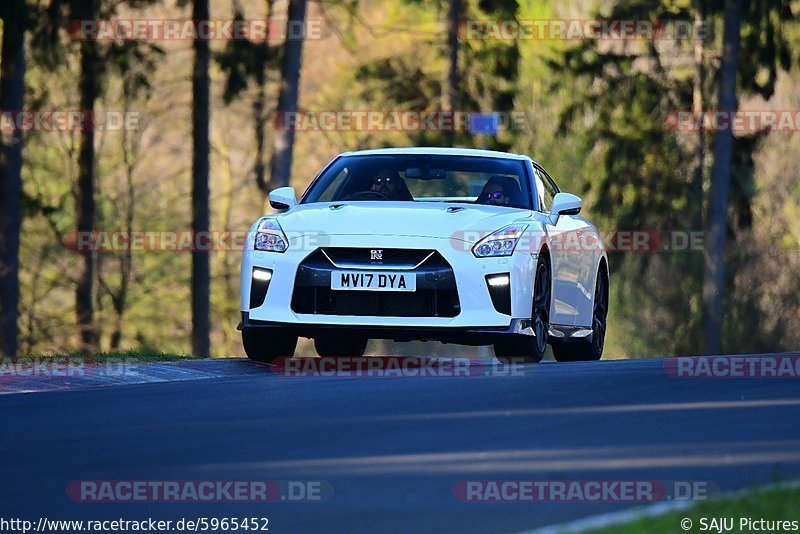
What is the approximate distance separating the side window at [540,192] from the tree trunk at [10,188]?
613 inches

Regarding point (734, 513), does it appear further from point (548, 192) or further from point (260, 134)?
point (260, 134)

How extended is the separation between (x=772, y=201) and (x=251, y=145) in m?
15.8

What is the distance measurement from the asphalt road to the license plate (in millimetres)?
802

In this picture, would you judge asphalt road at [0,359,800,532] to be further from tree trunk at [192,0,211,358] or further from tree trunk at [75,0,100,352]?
tree trunk at [75,0,100,352]

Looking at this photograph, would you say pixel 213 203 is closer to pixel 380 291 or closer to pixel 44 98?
pixel 44 98

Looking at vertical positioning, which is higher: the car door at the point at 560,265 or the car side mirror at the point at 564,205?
the car side mirror at the point at 564,205

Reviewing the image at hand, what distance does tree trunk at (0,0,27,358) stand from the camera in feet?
94.1

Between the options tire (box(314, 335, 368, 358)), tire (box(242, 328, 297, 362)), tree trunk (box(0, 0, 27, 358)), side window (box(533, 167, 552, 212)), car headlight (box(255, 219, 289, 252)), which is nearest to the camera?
car headlight (box(255, 219, 289, 252))

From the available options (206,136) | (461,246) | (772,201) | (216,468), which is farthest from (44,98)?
(216,468)

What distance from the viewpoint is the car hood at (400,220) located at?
12461 mm

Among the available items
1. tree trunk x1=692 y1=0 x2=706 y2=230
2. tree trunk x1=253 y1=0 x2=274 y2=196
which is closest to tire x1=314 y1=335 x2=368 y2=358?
tree trunk x1=692 y1=0 x2=706 y2=230

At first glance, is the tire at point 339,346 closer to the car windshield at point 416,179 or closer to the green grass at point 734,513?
the car windshield at point 416,179

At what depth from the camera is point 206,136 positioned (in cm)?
3241

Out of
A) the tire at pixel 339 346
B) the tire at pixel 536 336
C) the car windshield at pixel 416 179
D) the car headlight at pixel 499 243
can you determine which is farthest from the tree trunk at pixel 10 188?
the car headlight at pixel 499 243
